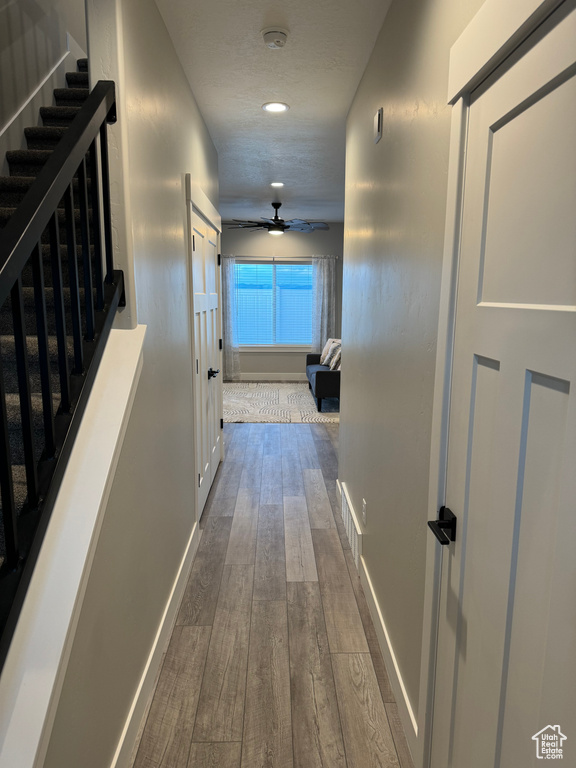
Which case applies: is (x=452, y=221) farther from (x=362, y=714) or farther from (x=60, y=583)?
(x=362, y=714)

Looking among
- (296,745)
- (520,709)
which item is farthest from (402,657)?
(520,709)

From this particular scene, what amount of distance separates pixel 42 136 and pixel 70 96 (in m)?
0.63

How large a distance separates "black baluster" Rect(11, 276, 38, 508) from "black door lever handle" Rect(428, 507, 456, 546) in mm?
967

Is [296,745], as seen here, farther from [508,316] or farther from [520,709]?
[508,316]

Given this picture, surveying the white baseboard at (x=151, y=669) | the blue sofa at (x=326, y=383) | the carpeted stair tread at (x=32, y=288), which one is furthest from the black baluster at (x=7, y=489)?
the blue sofa at (x=326, y=383)

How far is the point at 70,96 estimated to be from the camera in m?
3.17

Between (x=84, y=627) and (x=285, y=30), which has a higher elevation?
(x=285, y=30)

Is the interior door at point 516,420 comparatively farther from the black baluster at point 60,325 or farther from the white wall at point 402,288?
the black baluster at point 60,325

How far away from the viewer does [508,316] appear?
94 cm

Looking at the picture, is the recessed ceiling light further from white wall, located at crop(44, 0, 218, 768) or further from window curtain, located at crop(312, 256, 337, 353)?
window curtain, located at crop(312, 256, 337, 353)

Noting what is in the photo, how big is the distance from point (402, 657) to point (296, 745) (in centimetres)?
47

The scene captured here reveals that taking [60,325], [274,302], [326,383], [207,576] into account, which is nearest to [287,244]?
[274,302]

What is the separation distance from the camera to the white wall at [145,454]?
1289 millimetres

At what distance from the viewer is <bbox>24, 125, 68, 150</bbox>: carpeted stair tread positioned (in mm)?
2740
